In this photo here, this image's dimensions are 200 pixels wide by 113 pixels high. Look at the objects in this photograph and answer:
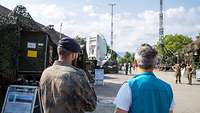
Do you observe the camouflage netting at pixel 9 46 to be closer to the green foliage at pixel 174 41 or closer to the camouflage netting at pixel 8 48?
the camouflage netting at pixel 8 48

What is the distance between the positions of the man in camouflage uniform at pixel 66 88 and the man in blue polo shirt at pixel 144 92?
0.53 meters

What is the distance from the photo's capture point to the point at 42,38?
11938 millimetres

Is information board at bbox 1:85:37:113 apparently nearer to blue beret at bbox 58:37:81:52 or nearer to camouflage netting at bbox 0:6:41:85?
camouflage netting at bbox 0:6:41:85

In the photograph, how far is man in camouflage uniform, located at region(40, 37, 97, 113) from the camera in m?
5.05

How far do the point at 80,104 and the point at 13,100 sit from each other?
4.99 meters

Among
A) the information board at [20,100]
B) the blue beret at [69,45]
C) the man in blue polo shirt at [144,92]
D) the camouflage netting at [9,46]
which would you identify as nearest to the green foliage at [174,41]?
the camouflage netting at [9,46]

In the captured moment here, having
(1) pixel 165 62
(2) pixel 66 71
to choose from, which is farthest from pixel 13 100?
(1) pixel 165 62

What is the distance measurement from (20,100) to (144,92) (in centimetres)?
555

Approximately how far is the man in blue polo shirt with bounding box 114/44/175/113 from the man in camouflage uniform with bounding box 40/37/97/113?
525 millimetres

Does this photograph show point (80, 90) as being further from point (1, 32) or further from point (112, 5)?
point (112, 5)

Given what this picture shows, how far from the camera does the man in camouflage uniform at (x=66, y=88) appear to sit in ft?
16.6

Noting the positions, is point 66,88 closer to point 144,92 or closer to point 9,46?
point 144,92

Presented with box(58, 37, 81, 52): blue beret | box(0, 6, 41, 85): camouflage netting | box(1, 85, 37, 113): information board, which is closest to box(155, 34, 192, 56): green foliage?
box(0, 6, 41, 85): camouflage netting

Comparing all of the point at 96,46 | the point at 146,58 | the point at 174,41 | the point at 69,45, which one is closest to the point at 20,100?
the point at 69,45
